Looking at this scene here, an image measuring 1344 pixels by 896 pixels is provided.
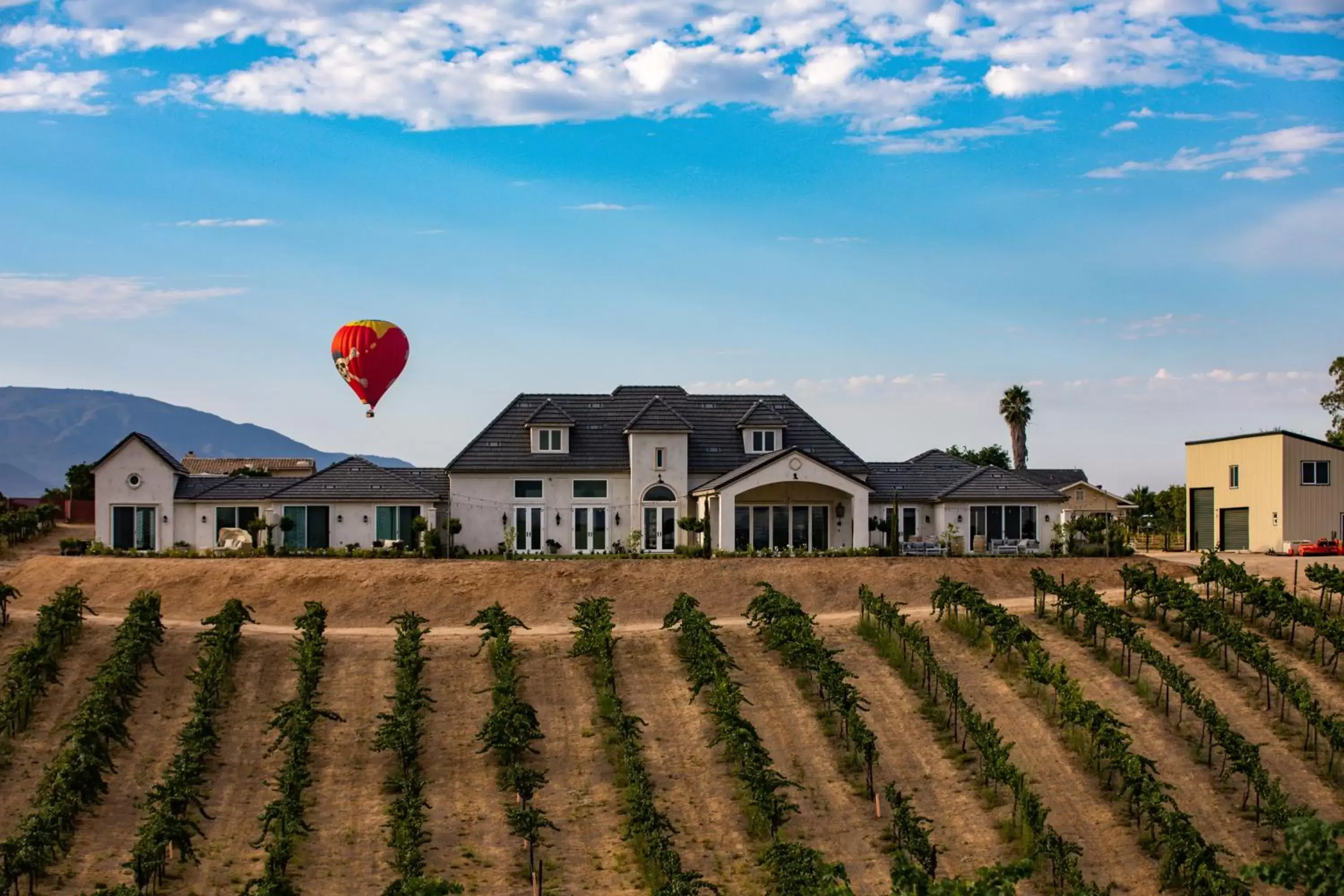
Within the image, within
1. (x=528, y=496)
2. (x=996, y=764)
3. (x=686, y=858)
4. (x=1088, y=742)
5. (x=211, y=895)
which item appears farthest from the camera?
(x=528, y=496)

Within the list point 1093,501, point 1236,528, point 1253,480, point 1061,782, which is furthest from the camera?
point 1093,501

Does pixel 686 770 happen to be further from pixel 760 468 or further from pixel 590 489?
pixel 590 489

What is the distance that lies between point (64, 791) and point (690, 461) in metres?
28.3

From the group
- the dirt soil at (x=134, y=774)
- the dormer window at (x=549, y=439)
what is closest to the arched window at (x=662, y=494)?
the dormer window at (x=549, y=439)

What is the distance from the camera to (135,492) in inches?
1895

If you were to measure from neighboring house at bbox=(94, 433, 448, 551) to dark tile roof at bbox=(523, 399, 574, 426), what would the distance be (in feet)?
14.2

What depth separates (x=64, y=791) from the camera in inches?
1008

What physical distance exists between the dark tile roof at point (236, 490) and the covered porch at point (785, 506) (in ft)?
49.3

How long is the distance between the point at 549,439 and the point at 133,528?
14.8 m

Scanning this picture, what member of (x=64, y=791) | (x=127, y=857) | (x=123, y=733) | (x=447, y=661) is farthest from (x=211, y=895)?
(x=447, y=661)

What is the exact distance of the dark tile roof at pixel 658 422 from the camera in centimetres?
4944

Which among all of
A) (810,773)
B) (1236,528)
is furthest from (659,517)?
(1236,528)

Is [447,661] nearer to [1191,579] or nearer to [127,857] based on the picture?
[127,857]

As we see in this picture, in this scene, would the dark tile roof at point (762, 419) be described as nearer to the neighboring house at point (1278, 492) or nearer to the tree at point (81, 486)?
the neighboring house at point (1278, 492)
